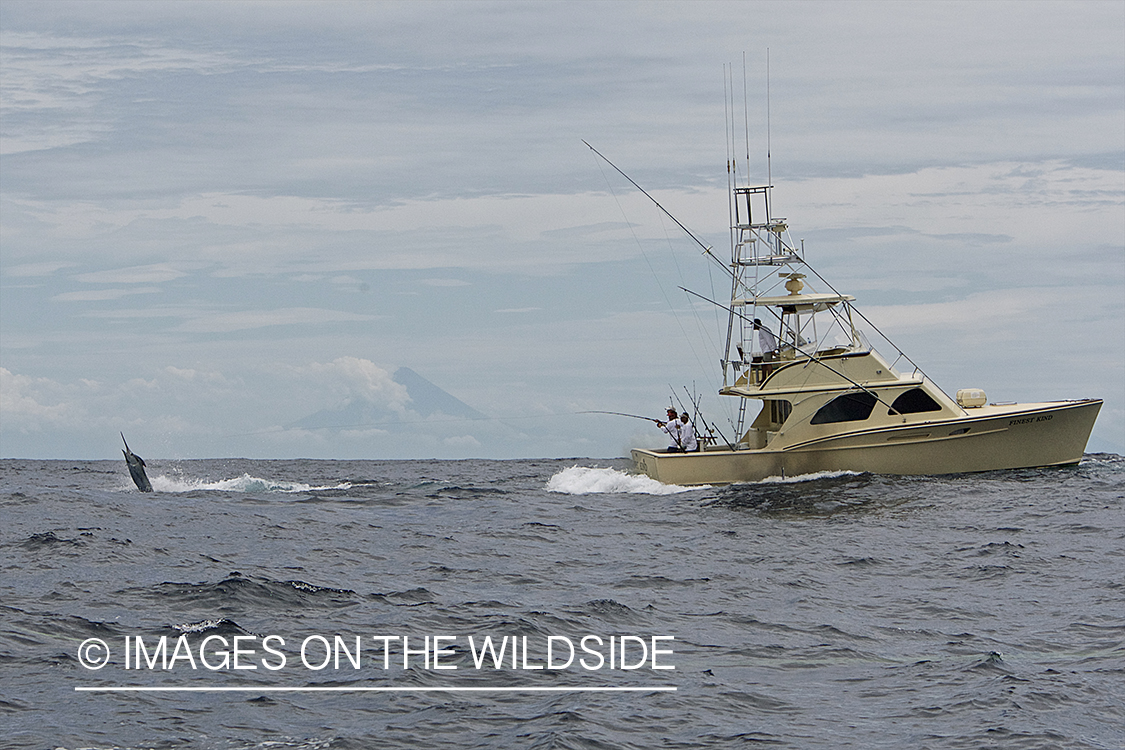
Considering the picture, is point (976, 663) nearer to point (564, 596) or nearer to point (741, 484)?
point (564, 596)

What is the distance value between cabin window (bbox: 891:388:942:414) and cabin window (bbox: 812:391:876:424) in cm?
59

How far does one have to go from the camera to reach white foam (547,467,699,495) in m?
28.3

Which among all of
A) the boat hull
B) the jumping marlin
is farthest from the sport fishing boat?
the jumping marlin

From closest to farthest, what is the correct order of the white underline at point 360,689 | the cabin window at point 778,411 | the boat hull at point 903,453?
the white underline at point 360,689 → the boat hull at point 903,453 → the cabin window at point 778,411

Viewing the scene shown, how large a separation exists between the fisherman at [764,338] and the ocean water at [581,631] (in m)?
5.85

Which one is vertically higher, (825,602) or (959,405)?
(959,405)

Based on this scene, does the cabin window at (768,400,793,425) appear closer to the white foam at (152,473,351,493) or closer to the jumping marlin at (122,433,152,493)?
the white foam at (152,473,351,493)

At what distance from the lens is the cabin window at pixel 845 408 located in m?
27.5

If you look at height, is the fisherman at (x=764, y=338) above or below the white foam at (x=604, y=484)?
above

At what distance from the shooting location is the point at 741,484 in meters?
27.5

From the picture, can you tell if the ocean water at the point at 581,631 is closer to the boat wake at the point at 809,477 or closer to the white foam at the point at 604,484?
the boat wake at the point at 809,477

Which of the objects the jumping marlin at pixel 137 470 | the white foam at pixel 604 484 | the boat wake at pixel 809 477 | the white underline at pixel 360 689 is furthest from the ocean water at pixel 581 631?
the jumping marlin at pixel 137 470

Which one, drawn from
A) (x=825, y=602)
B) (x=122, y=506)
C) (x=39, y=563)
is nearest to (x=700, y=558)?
(x=825, y=602)

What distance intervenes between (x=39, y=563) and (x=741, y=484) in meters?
15.8
